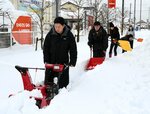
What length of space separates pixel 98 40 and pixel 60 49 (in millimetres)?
3748

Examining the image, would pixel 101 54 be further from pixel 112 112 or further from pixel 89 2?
pixel 89 2

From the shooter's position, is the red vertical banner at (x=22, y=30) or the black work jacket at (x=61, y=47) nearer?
the black work jacket at (x=61, y=47)

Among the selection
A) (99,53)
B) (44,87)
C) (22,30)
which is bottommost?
(44,87)

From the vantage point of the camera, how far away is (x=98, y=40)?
33.7 ft

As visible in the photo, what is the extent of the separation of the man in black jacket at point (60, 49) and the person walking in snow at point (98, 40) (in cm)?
343

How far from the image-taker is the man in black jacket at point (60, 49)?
6.57 metres

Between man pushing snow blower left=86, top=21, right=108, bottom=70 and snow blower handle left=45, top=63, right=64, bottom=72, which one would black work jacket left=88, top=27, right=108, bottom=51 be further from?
snow blower handle left=45, top=63, right=64, bottom=72

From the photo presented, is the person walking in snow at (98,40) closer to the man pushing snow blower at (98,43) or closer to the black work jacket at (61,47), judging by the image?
the man pushing snow blower at (98,43)

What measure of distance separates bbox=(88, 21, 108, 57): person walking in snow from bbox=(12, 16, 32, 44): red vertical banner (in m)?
11.0

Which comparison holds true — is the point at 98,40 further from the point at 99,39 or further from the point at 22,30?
the point at 22,30

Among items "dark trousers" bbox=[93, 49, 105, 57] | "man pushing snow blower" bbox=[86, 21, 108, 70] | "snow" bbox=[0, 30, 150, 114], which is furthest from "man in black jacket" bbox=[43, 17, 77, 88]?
"dark trousers" bbox=[93, 49, 105, 57]

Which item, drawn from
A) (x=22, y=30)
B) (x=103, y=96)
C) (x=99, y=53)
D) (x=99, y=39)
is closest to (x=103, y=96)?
(x=103, y=96)

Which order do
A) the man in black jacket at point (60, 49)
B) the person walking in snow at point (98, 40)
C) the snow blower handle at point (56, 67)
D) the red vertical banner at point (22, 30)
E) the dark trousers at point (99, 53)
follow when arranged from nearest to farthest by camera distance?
1. the snow blower handle at point (56, 67)
2. the man in black jacket at point (60, 49)
3. the person walking in snow at point (98, 40)
4. the dark trousers at point (99, 53)
5. the red vertical banner at point (22, 30)

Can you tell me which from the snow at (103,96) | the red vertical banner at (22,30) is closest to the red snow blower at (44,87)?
the snow at (103,96)
